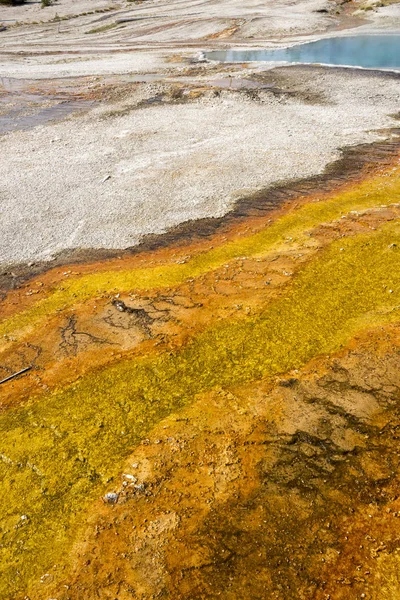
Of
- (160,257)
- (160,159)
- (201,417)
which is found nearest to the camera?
(201,417)

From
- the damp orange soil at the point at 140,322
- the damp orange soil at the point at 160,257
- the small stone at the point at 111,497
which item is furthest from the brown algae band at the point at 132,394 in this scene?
the damp orange soil at the point at 160,257

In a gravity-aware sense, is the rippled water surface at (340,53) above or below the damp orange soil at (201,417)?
above

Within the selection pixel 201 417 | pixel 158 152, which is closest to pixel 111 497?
pixel 201 417

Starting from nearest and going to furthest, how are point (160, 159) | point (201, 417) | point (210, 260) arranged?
point (201, 417) < point (210, 260) < point (160, 159)

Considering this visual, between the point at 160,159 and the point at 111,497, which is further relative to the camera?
the point at 160,159

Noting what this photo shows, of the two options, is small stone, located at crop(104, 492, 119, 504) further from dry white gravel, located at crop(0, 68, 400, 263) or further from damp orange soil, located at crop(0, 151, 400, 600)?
dry white gravel, located at crop(0, 68, 400, 263)

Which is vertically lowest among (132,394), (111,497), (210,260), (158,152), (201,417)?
(111,497)

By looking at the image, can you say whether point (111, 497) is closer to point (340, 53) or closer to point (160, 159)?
point (160, 159)

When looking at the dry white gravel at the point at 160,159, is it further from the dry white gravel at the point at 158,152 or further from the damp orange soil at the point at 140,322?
the damp orange soil at the point at 140,322

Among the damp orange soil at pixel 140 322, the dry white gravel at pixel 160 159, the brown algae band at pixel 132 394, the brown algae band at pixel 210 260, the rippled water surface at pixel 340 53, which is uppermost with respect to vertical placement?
the rippled water surface at pixel 340 53
